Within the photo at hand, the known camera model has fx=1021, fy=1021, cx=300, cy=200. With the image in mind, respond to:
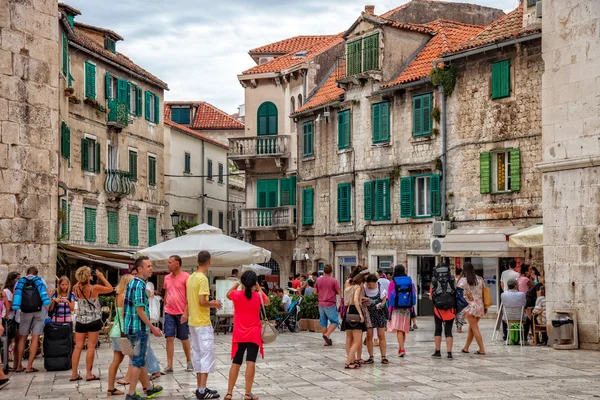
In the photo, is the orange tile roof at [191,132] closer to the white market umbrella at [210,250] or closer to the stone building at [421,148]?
the stone building at [421,148]

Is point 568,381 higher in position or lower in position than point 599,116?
lower

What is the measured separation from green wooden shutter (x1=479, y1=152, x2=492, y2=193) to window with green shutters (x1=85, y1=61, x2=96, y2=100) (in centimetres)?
1451

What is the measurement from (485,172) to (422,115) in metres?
4.12

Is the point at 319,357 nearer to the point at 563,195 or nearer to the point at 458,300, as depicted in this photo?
the point at 458,300

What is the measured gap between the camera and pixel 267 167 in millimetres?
45906

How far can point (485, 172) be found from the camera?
31.4m

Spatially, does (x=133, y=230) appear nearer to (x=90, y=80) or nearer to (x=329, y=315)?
(x=90, y=80)

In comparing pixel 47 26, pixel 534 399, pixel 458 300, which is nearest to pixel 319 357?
pixel 458 300

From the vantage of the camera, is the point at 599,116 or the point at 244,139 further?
the point at 244,139

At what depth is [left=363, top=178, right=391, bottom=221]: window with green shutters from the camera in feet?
120

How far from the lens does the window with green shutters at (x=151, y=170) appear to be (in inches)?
1709

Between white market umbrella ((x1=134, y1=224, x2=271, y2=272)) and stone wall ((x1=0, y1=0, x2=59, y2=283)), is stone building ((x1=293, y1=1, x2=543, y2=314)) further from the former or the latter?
stone wall ((x1=0, y1=0, x2=59, y2=283))

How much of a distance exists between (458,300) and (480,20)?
26190 mm

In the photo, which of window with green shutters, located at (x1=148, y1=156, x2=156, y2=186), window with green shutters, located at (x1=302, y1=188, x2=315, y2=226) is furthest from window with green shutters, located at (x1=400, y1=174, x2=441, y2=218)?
window with green shutters, located at (x1=148, y1=156, x2=156, y2=186)
